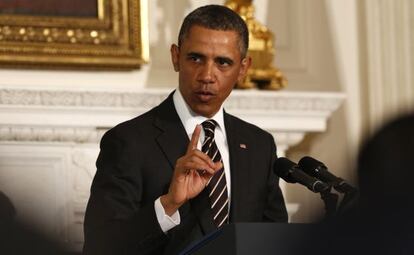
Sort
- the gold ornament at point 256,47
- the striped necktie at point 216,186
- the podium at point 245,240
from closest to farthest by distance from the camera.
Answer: the podium at point 245,240 → the striped necktie at point 216,186 → the gold ornament at point 256,47

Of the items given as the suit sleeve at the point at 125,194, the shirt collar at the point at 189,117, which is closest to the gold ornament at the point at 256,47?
the shirt collar at the point at 189,117

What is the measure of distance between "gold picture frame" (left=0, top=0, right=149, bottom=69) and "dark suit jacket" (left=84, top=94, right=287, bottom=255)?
1588 millimetres

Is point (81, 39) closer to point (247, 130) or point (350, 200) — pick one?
point (247, 130)

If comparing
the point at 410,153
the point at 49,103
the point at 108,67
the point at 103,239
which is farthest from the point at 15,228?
the point at 108,67

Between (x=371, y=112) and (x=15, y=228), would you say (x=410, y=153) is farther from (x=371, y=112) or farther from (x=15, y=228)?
(x=371, y=112)

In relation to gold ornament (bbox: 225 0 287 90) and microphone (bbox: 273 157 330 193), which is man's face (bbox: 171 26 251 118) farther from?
gold ornament (bbox: 225 0 287 90)

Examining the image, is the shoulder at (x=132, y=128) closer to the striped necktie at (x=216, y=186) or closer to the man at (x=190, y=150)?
the man at (x=190, y=150)

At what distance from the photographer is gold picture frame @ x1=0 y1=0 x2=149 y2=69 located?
423 cm

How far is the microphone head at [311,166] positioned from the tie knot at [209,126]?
624mm

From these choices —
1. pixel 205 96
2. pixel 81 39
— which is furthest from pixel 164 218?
pixel 81 39

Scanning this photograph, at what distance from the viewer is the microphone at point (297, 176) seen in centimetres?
200

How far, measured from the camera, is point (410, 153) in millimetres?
583

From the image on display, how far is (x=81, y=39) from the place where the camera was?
4297mm

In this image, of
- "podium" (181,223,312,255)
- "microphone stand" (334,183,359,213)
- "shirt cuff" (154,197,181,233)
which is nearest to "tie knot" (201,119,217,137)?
"shirt cuff" (154,197,181,233)
